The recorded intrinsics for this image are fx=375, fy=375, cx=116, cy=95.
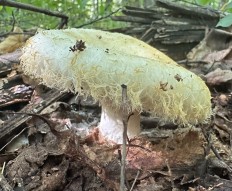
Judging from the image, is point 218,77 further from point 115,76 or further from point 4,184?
point 4,184

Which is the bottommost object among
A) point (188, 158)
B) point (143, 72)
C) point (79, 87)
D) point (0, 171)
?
point (0, 171)

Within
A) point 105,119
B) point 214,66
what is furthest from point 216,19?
point 105,119

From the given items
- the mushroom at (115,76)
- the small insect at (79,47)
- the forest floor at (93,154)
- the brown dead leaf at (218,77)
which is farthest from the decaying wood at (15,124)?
the brown dead leaf at (218,77)

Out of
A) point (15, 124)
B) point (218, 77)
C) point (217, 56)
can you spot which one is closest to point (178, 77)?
point (15, 124)

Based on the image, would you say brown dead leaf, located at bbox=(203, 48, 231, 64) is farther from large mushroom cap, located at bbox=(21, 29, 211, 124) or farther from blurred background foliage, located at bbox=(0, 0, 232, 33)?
large mushroom cap, located at bbox=(21, 29, 211, 124)

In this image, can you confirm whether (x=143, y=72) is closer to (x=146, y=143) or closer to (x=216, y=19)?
(x=146, y=143)

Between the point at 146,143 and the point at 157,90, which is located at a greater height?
the point at 157,90

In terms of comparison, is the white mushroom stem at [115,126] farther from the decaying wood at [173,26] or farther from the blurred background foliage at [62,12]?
the blurred background foliage at [62,12]

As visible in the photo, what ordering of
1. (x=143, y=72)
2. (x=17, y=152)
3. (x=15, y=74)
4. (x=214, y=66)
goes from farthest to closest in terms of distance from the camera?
(x=214, y=66), (x=15, y=74), (x=17, y=152), (x=143, y=72)
